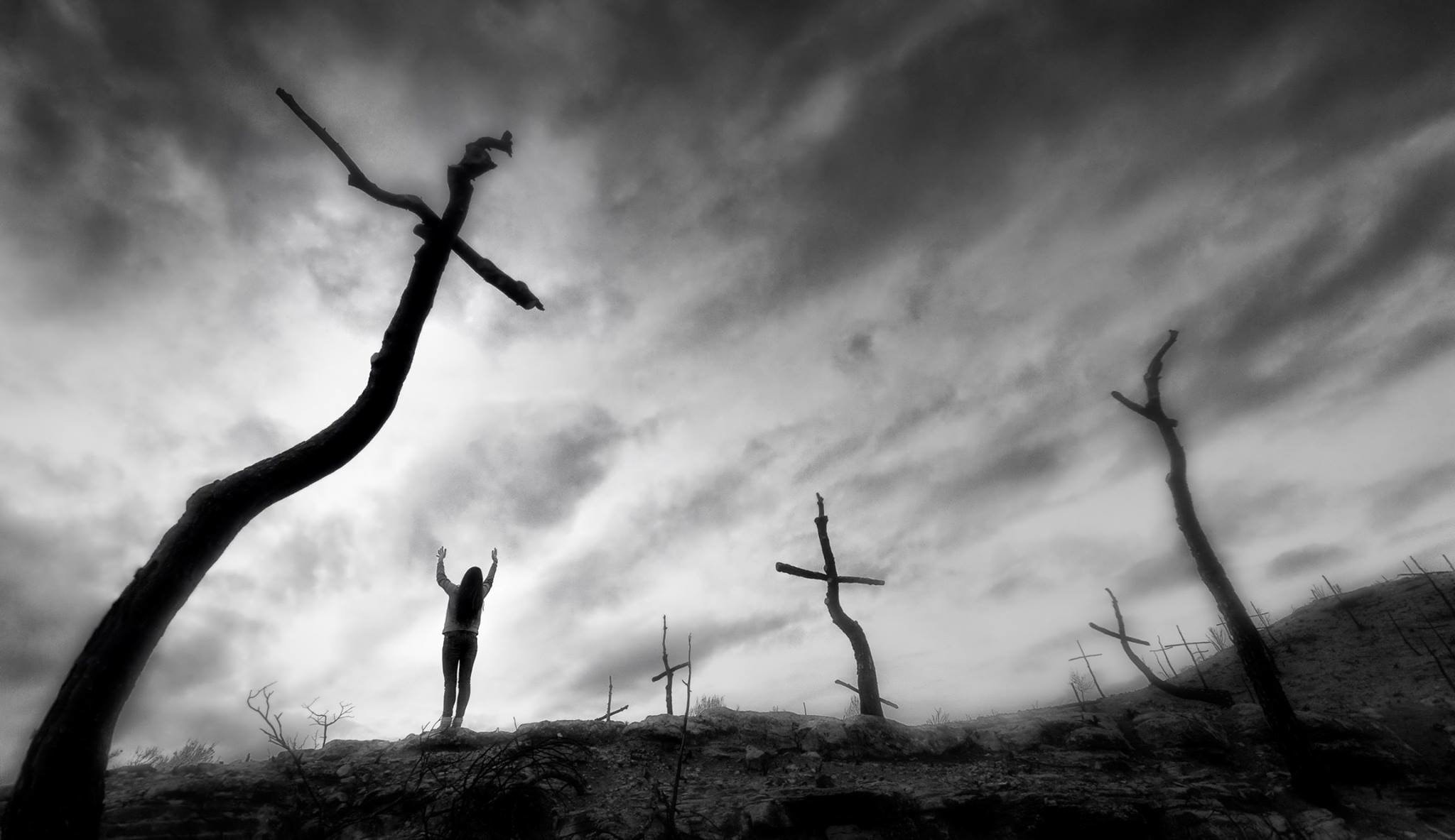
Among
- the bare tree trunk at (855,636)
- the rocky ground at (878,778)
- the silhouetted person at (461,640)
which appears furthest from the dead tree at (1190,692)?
the silhouetted person at (461,640)

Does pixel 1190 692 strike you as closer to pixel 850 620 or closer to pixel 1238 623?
pixel 1238 623

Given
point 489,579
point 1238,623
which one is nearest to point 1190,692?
point 1238,623

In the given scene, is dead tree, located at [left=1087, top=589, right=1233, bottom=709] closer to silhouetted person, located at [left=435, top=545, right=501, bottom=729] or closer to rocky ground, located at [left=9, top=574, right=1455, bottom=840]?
rocky ground, located at [left=9, top=574, right=1455, bottom=840]

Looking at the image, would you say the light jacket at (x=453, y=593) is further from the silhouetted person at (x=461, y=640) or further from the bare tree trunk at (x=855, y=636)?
the bare tree trunk at (x=855, y=636)

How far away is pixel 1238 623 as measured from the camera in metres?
9.84

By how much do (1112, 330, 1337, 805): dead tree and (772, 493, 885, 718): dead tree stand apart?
7.01 m

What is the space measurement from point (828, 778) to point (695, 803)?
198 centimetres

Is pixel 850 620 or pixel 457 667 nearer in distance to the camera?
pixel 457 667

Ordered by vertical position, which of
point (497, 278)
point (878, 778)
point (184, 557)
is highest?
point (497, 278)

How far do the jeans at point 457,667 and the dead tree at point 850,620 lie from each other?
857 cm

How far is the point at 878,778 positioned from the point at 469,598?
676cm

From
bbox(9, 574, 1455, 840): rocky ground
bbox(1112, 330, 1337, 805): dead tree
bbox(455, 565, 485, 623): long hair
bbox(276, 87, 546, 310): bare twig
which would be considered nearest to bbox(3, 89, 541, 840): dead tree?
bbox(276, 87, 546, 310): bare twig

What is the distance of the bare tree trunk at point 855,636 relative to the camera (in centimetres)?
1416

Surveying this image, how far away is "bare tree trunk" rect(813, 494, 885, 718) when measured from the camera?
14156 millimetres
